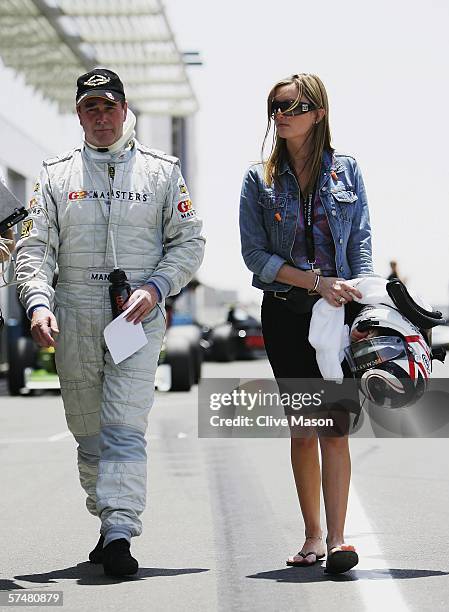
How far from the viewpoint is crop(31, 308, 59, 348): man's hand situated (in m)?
5.55

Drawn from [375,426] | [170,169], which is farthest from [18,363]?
[170,169]

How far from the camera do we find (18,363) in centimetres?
2016

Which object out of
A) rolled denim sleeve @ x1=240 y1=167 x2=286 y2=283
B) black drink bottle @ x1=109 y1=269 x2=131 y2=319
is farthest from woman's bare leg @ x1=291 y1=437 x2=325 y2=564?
black drink bottle @ x1=109 y1=269 x2=131 y2=319

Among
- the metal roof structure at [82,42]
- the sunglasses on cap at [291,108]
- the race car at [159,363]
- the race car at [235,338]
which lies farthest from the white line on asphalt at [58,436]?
the race car at [235,338]

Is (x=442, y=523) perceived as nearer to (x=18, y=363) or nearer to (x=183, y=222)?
(x=183, y=222)

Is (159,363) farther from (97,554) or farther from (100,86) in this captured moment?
(100,86)

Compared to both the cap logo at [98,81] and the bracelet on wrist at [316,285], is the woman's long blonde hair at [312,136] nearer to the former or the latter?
the bracelet on wrist at [316,285]

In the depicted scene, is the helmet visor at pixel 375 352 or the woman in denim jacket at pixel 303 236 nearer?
the helmet visor at pixel 375 352

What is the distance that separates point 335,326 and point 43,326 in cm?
116

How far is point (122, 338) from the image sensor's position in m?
5.70

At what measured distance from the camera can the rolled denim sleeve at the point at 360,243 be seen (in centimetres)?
580

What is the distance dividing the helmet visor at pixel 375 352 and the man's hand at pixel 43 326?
1.18 m

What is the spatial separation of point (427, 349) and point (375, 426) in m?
8.14

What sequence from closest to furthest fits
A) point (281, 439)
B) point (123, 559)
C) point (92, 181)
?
point (123, 559) → point (92, 181) → point (281, 439)
